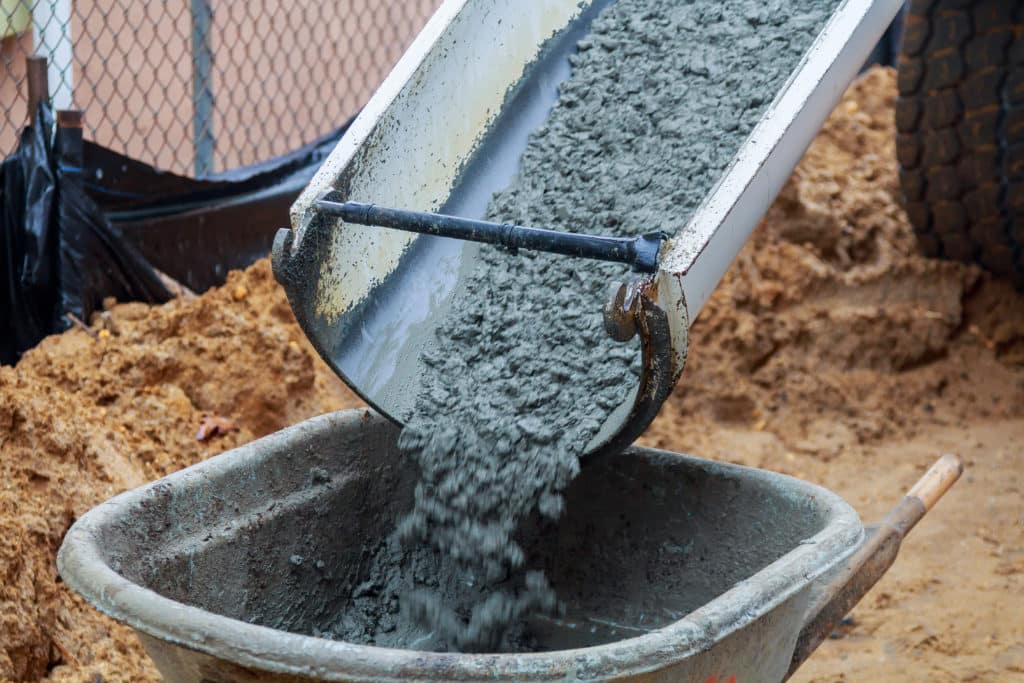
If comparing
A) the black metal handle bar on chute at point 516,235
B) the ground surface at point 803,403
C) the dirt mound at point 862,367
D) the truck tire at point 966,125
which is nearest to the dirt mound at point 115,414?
the ground surface at point 803,403

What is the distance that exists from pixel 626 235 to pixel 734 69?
56cm

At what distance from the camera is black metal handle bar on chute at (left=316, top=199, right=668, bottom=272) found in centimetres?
185

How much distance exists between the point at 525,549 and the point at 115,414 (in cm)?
143

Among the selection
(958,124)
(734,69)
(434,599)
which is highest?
(734,69)

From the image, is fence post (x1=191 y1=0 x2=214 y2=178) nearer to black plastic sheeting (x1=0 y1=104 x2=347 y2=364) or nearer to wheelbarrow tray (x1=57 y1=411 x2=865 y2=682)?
black plastic sheeting (x1=0 y1=104 x2=347 y2=364)

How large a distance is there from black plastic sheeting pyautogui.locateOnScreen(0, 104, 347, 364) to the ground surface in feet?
0.47

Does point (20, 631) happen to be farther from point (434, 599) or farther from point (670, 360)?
point (670, 360)

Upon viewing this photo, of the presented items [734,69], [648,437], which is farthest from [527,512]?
[648,437]

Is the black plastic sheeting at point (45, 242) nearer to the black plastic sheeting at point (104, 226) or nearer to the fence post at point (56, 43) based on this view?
the black plastic sheeting at point (104, 226)

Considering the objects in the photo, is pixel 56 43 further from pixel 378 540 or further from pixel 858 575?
pixel 858 575

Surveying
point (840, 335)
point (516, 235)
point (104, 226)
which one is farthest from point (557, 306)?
point (840, 335)

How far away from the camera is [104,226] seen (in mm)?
3537

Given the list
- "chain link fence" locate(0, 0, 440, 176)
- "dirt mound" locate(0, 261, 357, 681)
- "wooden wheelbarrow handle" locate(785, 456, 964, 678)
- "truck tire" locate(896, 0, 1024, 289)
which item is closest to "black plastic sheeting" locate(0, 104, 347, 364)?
"dirt mound" locate(0, 261, 357, 681)

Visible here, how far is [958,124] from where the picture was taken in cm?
407
